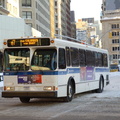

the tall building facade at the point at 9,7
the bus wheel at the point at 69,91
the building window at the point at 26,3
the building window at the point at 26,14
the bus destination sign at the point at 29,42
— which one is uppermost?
the building window at the point at 26,3

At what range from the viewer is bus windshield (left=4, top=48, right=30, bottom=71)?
14141 mm

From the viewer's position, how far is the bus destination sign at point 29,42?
46.3 feet

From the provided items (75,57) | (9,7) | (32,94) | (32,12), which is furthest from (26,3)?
(32,94)

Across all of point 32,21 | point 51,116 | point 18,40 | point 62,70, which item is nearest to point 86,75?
point 62,70

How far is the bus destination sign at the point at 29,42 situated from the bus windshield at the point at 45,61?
0.36m

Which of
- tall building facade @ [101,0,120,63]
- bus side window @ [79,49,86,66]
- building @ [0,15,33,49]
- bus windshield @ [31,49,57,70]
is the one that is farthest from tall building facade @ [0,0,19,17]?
tall building facade @ [101,0,120,63]

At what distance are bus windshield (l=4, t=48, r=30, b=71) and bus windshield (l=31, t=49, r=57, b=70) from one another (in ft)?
0.97

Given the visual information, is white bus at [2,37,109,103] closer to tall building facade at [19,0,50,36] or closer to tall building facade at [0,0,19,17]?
tall building facade at [0,0,19,17]

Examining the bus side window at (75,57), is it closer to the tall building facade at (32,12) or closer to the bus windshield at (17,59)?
the bus windshield at (17,59)

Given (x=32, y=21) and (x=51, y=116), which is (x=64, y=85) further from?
(x=32, y=21)

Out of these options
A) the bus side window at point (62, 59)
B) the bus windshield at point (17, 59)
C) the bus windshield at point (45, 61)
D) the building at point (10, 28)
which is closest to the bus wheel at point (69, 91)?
the bus side window at point (62, 59)

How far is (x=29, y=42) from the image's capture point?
46.9 feet

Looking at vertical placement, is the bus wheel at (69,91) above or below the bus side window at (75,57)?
below

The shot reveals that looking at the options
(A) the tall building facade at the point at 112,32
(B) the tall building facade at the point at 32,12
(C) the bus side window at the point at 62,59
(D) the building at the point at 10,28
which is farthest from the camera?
(A) the tall building facade at the point at 112,32
